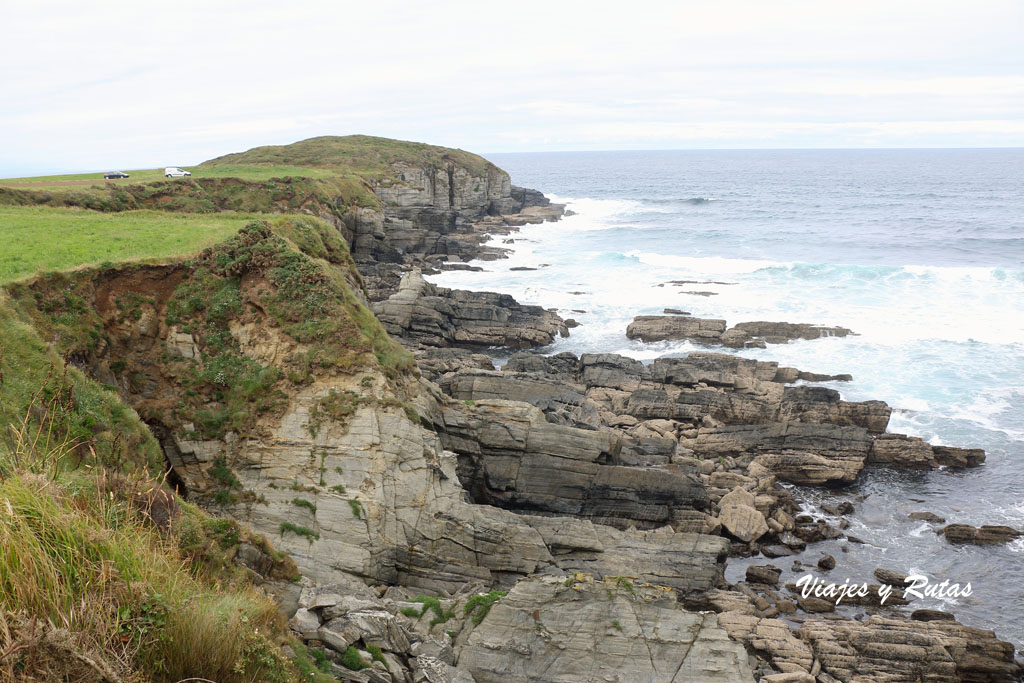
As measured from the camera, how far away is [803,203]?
113938 mm

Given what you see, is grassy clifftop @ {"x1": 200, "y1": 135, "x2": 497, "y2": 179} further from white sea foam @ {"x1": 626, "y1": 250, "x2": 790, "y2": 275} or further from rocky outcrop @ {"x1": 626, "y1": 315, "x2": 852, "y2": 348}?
rocky outcrop @ {"x1": 626, "y1": 315, "x2": 852, "y2": 348}

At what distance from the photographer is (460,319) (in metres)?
40.0

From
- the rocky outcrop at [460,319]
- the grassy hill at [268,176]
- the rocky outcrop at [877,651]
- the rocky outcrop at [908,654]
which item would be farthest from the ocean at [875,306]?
the grassy hill at [268,176]

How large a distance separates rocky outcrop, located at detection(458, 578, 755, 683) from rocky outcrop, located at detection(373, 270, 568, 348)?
83.6 feet

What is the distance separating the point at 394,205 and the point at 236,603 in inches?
2636

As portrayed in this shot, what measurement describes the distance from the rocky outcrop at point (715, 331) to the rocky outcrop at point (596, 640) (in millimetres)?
28358

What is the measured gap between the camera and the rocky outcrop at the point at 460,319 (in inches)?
1502

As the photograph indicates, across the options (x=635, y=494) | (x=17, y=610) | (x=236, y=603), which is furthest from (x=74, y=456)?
(x=635, y=494)

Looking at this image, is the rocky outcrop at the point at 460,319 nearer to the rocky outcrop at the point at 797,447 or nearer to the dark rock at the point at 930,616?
the rocky outcrop at the point at 797,447

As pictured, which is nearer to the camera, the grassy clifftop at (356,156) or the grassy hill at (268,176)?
the grassy hill at (268,176)

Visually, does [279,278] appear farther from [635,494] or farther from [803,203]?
[803,203]

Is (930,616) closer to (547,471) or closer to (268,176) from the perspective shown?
(547,471)

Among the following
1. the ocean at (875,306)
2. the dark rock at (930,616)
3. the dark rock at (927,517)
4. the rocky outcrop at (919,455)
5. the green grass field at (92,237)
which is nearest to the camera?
the green grass field at (92,237)

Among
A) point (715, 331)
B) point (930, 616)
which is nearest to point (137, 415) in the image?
point (930, 616)
